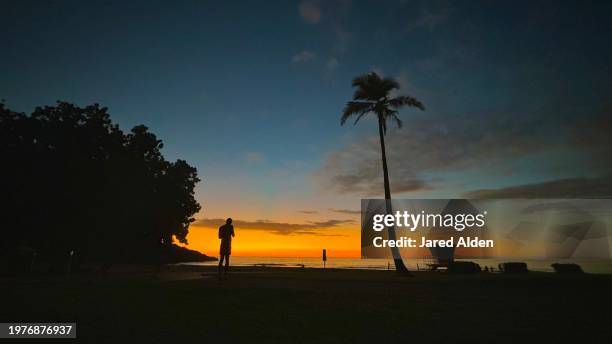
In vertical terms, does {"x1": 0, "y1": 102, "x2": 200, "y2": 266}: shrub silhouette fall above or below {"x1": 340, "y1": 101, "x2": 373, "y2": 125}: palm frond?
below

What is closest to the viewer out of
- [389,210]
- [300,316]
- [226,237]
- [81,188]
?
[300,316]

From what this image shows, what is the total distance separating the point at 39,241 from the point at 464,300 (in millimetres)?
22381

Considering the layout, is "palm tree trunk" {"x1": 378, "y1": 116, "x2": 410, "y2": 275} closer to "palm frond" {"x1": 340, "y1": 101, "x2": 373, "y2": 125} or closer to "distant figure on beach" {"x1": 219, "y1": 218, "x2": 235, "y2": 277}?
"palm frond" {"x1": 340, "y1": 101, "x2": 373, "y2": 125}

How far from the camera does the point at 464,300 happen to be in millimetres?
9219

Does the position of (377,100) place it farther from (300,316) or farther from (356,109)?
(300,316)

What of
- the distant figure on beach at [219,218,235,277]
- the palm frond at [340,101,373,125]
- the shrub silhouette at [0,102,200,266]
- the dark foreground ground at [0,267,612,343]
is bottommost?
the dark foreground ground at [0,267,612,343]

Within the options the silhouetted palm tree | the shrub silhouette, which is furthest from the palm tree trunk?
the shrub silhouette

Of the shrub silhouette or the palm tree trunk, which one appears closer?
the shrub silhouette

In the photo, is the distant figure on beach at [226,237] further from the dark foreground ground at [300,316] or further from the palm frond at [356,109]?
the palm frond at [356,109]

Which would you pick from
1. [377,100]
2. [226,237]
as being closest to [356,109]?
[377,100]

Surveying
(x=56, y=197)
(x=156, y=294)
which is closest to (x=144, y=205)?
(x=56, y=197)

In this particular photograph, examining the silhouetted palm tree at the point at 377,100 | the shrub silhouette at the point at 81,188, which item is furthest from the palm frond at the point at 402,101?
the shrub silhouette at the point at 81,188

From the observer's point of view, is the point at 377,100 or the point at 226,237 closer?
the point at 226,237

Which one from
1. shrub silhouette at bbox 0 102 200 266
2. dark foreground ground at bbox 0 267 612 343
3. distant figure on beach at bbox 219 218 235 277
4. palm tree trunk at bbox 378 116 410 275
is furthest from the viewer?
palm tree trunk at bbox 378 116 410 275
